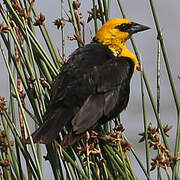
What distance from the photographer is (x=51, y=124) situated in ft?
8.89

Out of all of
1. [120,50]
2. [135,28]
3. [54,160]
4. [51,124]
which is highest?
[135,28]

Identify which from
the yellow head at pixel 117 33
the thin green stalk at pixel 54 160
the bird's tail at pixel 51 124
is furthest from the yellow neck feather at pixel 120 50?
the thin green stalk at pixel 54 160

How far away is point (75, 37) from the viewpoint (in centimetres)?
289

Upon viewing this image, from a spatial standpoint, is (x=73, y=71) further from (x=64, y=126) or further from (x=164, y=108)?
(x=164, y=108)

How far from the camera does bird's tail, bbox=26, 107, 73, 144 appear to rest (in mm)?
2586

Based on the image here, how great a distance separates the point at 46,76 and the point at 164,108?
1818mm

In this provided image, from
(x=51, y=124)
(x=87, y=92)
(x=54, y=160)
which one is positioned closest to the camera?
(x=54, y=160)

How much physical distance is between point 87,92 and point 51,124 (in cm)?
41

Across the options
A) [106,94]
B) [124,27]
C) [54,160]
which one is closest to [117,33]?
[124,27]

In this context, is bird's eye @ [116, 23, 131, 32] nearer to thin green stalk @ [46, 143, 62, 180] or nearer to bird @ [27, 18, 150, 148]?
bird @ [27, 18, 150, 148]

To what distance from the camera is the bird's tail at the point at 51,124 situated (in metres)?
2.59

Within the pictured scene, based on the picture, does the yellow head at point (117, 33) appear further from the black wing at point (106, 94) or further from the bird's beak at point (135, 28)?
the black wing at point (106, 94)

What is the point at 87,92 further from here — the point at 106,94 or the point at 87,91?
the point at 106,94

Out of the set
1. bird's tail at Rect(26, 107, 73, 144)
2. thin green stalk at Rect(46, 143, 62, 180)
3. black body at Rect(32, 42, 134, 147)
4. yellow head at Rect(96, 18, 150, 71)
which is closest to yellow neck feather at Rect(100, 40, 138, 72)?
yellow head at Rect(96, 18, 150, 71)
